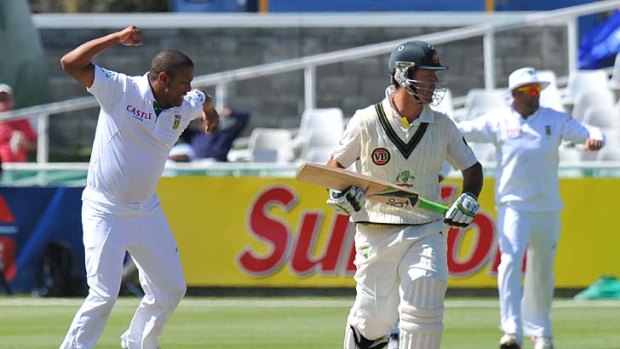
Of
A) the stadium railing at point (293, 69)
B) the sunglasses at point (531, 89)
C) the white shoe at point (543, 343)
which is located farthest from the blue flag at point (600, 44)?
the white shoe at point (543, 343)

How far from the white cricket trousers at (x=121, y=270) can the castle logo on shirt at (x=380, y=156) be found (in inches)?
58.0

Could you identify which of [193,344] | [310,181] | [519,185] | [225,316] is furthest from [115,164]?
[225,316]

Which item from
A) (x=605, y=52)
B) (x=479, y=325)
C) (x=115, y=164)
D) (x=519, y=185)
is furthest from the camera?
(x=605, y=52)

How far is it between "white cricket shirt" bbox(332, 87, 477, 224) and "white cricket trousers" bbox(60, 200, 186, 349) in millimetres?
1311

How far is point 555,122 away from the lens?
11.9m

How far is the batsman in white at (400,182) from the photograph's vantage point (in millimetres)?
8906

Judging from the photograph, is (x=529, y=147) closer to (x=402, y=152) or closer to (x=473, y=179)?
(x=473, y=179)

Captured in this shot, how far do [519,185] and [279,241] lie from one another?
408 centimetres

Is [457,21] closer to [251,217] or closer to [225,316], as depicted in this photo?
[251,217]

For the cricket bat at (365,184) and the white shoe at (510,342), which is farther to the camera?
the white shoe at (510,342)

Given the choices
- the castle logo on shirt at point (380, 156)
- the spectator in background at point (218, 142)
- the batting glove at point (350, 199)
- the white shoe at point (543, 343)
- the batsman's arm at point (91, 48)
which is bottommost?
the white shoe at point (543, 343)

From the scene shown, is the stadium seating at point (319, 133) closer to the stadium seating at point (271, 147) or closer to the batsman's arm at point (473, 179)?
the stadium seating at point (271, 147)

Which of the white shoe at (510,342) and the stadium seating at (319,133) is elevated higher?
the stadium seating at (319,133)

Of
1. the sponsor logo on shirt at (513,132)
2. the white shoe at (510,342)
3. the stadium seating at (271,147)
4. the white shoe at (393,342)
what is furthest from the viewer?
the stadium seating at (271,147)
